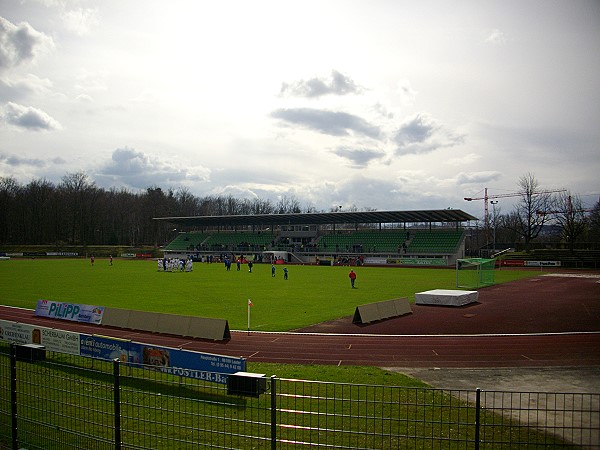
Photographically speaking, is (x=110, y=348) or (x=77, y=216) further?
(x=77, y=216)

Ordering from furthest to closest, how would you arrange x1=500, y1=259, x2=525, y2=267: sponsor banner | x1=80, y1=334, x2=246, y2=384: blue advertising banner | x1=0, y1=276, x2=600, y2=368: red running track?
x1=500, y1=259, x2=525, y2=267: sponsor banner < x1=0, y1=276, x2=600, y2=368: red running track < x1=80, y1=334, x2=246, y2=384: blue advertising banner

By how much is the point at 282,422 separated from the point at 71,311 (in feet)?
58.5

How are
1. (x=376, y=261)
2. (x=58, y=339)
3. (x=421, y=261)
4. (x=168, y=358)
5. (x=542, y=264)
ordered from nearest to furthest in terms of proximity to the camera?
(x=168, y=358) → (x=58, y=339) → (x=542, y=264) → (x=421, y=261) → (x=376, y=261)

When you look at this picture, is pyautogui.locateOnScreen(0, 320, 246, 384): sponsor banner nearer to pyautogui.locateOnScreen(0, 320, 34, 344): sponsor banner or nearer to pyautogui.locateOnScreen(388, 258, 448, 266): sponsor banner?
pyautogui.locateOnScreen(0, 320, 34, 344): sponsor banner

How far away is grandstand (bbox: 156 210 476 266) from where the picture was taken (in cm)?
7350

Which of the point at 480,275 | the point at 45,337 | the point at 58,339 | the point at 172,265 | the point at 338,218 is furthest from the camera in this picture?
the point at 338,218

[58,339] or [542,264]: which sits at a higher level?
[58,339]

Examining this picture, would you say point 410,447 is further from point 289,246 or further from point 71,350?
point 289,246

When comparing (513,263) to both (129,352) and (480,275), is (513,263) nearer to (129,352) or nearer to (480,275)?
(480,275)

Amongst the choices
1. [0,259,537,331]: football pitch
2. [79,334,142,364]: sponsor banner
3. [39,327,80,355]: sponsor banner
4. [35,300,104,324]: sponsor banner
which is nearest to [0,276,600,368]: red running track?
[35,300,104,324]: sponsor banner

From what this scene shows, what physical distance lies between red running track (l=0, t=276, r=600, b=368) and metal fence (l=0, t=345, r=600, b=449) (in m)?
4.26

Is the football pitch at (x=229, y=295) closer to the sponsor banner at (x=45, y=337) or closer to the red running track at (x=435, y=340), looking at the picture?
the red running track at (x=435, y=340)

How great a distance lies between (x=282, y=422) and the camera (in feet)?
30.6

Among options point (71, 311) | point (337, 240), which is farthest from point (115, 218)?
point (71, 311)
